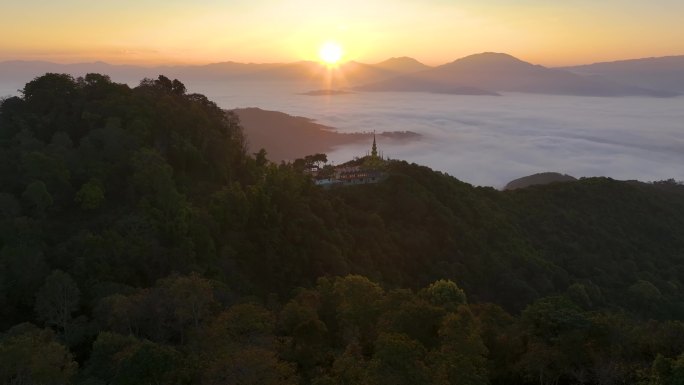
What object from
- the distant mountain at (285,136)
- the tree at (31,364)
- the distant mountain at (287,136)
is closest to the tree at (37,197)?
the tree at (31,364)

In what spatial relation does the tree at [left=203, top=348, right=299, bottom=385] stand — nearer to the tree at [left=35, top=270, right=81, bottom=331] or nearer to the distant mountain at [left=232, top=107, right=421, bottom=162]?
the tree at [left=35, top=270, right=81, bottom=331]

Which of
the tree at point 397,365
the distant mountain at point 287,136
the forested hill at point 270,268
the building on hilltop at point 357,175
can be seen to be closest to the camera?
the tree at point 397,365

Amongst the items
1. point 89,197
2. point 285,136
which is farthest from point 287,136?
point 89,197

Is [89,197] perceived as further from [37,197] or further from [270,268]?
[270,268]

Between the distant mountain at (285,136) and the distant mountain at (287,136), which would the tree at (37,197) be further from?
the distant mountain at (285,136)

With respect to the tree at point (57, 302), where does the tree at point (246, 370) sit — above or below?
above

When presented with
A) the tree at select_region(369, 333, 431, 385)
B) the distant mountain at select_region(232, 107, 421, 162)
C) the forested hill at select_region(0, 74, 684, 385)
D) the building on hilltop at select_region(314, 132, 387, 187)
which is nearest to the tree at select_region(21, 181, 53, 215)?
the forested hill at select_region(0, 74, 684, 385)
